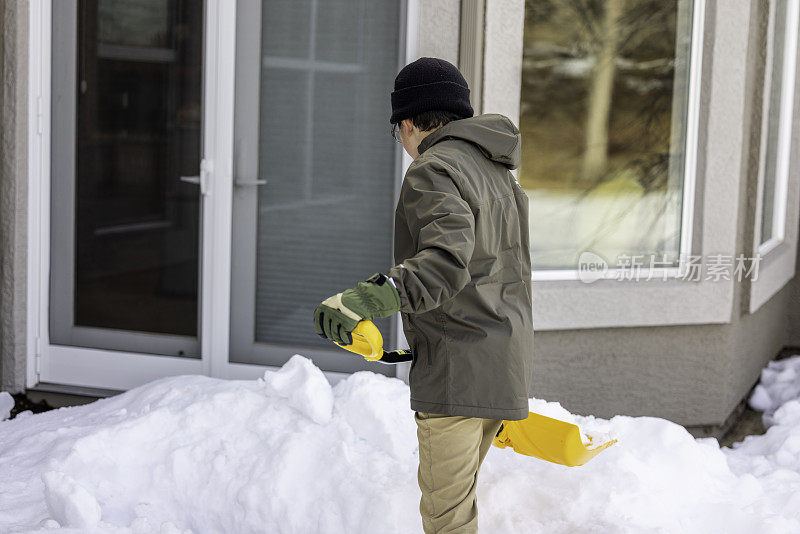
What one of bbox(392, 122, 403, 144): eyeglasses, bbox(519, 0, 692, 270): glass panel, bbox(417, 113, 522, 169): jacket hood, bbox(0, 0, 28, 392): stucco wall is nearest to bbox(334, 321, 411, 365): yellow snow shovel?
bbox(417, 113, 522, 169): jacket hood

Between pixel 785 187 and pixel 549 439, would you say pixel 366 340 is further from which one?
pixel 785 187

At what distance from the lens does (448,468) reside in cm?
285

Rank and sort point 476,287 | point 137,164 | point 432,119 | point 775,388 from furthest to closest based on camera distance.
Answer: point 775,388
point 137,164
point 432,119
point 476,287

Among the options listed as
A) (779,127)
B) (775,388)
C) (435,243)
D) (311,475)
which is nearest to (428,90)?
(435,243)

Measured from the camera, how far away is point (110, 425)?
410 cm

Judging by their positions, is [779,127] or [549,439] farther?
[779,127]

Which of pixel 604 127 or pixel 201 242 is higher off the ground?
pixel 604 127

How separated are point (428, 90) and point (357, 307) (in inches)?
30.1

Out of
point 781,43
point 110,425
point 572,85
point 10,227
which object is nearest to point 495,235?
point 110,425

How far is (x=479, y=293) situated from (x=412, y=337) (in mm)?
260

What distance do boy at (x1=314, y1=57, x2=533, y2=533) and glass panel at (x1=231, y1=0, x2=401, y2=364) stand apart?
6.22 feet

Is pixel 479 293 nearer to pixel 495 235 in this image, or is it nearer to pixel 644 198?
pixel 495 235

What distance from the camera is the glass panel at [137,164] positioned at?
4902mm

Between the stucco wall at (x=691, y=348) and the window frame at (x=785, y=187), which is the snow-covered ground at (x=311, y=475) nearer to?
the stucco wall at (x=691, y=348)
